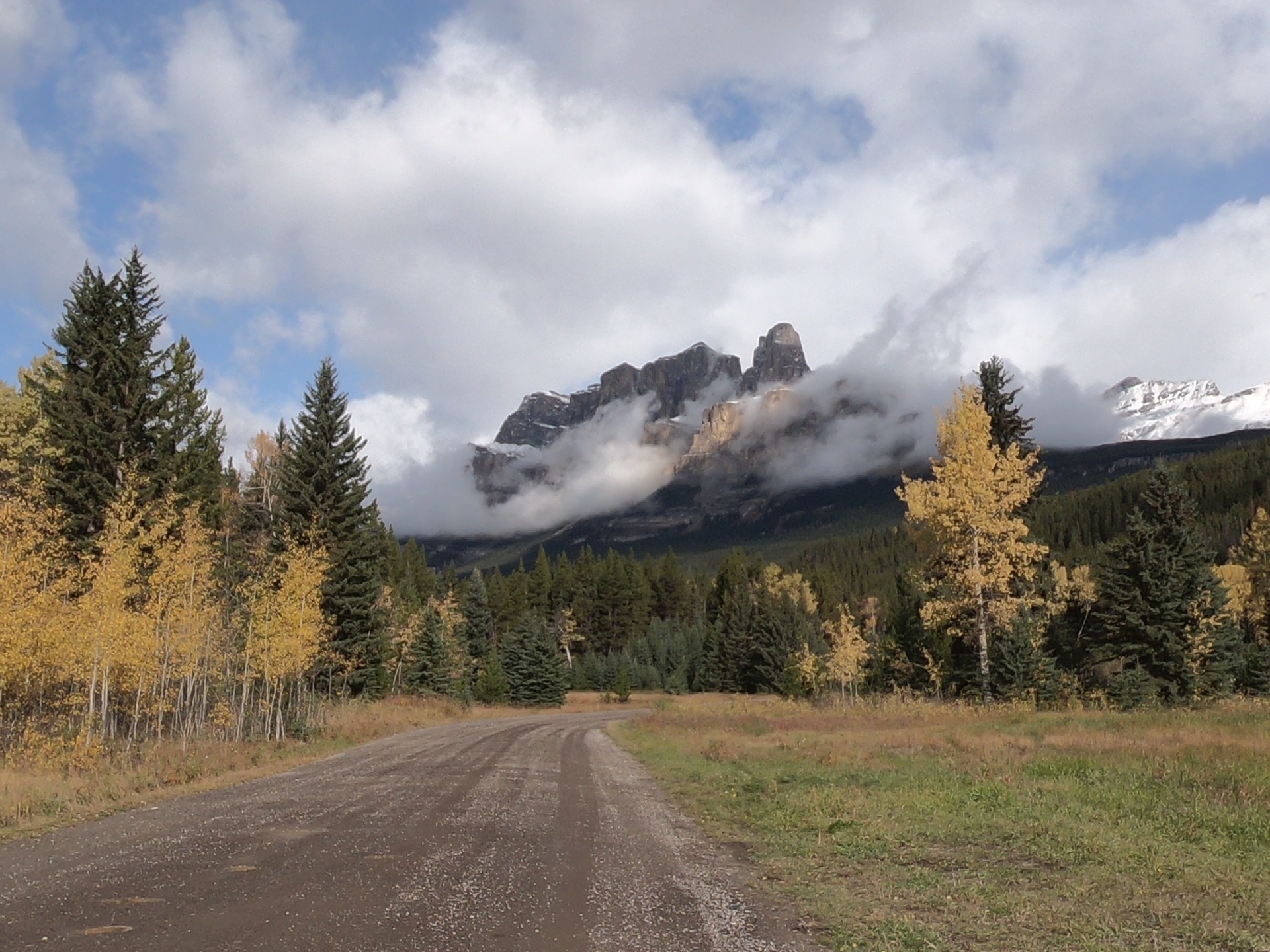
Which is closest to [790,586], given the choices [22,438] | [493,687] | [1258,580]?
[1258,580]

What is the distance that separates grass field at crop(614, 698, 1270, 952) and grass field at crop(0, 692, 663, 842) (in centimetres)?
1056

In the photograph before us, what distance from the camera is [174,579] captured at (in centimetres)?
2403

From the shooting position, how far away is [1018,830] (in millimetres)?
10203

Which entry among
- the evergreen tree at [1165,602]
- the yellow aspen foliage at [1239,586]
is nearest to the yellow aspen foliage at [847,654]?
the evergreen tree at [1165,602]

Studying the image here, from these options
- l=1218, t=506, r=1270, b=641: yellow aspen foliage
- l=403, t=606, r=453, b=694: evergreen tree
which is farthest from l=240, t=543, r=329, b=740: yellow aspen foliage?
l=1218, t=506, r=1270, b=641: yellow aspen foliage

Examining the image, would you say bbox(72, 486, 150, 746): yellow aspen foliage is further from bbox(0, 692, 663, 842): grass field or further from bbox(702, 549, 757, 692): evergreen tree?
bbox(702, 549, 757, 692): evergreen tree

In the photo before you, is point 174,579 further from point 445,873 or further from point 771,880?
point 771,880

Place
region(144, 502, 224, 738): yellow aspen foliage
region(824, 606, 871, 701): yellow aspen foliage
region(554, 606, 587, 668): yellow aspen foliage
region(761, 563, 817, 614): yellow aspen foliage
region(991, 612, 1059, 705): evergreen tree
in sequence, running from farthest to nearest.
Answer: region(554, 606, 587, 668): yellow aspen foliage
region(761, 563, 817, 614): yellow aspen foliage
region(824, 606, 871, 701): yellow aspen foliage
region(991, 612, 1059, 705): evergreen tree
region(144, 502, 224, 738): yellow aspen foliage

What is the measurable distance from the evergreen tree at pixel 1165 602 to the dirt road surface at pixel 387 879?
2862 cm

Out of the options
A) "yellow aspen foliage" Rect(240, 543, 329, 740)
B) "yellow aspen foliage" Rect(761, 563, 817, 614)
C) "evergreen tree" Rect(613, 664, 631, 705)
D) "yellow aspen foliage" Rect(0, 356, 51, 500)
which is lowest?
"evergreen tree" Rect(613, 664, 631, 705)

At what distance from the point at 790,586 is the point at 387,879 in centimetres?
9715

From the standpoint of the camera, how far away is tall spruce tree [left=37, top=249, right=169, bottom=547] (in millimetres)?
25125

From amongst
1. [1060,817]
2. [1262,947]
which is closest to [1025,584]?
[1060,817]

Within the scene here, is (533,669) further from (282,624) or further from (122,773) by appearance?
(122,773)
